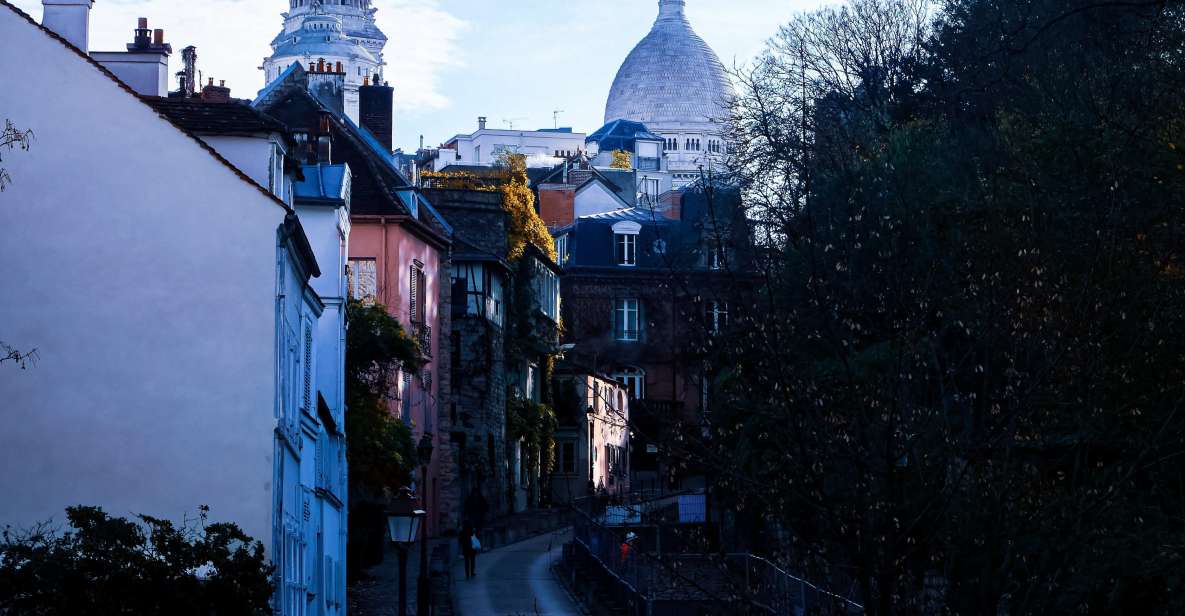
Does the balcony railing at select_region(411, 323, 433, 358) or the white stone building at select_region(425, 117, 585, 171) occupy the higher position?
the white stone building at select_region(425, 117, 585, 171)

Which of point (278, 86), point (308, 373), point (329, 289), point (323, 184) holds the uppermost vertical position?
point (278, 86)

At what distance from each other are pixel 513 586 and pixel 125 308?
2206cm

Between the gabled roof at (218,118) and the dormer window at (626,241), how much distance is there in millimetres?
66367

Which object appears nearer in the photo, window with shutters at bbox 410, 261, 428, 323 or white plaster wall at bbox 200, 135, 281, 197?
white plaster wall at bbox 200, 135, 281, 197

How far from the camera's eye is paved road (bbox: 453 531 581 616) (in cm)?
3772

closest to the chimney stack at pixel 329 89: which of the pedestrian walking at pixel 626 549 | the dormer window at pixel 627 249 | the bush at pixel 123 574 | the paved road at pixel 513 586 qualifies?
the paved road at pixel 513 586

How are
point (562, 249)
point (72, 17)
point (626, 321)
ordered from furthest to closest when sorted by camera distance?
point (626, 321), point (562, 249), point (72, 17)

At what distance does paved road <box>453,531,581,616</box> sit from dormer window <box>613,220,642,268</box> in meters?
37.5

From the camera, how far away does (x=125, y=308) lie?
68.6 ft

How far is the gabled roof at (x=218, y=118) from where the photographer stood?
74.0 ft

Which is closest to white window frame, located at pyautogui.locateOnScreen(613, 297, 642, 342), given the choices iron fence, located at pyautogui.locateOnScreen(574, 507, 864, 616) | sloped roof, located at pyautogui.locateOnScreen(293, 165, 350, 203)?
iron fence, located at pyautogui.locateOnScreen(574, 507, 864, 616)

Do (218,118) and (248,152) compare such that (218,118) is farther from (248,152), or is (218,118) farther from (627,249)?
(627,249)

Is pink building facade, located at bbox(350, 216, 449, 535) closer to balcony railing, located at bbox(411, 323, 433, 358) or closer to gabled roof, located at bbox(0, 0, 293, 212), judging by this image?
balcony railing, located at bbox(411, 323, 433, 358)

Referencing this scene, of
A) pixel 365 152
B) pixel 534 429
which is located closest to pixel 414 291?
pixel 365 152
